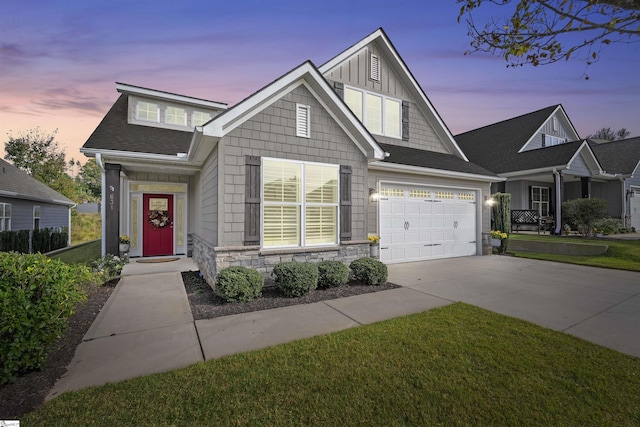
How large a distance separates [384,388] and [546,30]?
429cm

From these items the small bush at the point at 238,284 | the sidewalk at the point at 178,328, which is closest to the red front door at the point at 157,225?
the sidewalk at the point at 178,328

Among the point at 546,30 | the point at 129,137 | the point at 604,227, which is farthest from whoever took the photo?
the point at 604,227

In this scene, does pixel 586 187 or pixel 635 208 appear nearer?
pixel 586 187

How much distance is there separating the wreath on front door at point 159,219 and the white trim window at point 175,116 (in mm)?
3672

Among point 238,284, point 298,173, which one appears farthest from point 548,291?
point 238,284

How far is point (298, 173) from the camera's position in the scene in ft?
21.1

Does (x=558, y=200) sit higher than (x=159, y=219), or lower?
higher

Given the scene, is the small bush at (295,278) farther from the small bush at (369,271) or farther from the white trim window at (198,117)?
the white trim window at (198,117)

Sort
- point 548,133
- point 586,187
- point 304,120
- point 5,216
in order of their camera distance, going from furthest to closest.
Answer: point 548,133 < point 586,187 < point 5,216 < point 304,120

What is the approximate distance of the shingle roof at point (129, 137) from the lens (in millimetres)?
7711

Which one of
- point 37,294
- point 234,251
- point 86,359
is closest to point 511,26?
point 234,251

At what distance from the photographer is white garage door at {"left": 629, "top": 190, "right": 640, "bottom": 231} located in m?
17.8

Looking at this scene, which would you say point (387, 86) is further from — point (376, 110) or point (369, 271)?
point (369, 271)

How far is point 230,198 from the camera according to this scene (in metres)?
5.65
